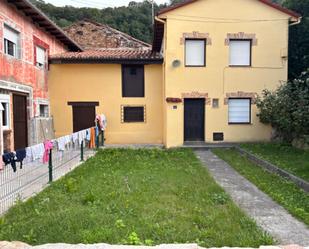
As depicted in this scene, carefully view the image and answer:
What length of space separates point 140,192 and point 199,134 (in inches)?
351

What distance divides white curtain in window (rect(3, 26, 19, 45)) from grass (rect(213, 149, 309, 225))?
8.46 metres

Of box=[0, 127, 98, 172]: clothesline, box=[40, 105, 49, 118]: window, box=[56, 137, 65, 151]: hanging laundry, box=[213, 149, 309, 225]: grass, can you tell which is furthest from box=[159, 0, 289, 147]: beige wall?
box=[56, 137, 65, 151]: hanging laundry

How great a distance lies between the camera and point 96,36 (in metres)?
26.9

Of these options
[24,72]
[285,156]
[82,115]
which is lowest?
[285,156]

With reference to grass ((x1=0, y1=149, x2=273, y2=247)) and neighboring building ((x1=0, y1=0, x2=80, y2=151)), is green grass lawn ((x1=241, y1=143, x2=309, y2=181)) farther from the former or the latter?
neighboring building ((x1=0, y1=0, x2=80, y2=151))

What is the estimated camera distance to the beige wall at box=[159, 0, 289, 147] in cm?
1448

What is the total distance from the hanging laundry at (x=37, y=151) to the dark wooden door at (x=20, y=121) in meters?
5.47

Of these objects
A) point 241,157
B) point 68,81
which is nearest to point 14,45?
point 68,81

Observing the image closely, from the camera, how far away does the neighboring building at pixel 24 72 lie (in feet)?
35.8

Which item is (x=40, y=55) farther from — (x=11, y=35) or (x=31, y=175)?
(x=31, y=175)

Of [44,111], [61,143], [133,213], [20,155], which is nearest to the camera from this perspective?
[133,213]

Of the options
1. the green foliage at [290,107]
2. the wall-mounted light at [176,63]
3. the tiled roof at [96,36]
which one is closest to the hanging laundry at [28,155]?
the green foliage at [290,107]

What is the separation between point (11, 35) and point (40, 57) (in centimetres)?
314

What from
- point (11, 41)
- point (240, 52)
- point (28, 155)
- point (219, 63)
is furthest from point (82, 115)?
point (28, 155)
